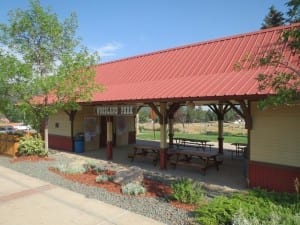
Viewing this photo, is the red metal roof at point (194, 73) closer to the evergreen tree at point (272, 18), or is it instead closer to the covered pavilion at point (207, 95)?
the covered pavilion at point (207, 95)

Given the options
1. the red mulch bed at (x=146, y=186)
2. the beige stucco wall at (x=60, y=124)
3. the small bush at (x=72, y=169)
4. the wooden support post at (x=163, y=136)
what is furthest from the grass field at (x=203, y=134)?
the red mulch bed at (x=146, y=186)

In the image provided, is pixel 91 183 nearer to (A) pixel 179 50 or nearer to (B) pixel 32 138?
(B) pixel 32 138

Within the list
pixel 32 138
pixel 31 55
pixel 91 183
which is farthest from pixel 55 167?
pixel 31 55

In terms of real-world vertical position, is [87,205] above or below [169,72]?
below

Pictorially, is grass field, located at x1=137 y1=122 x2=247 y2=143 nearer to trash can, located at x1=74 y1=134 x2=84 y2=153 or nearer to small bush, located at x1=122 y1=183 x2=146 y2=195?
trash can, located at x1=74 y1=134 x2=84 y2=153

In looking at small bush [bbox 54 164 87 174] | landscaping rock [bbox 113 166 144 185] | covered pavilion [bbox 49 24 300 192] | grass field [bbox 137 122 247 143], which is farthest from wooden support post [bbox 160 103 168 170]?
grass field [bbox 137 122 247 143]

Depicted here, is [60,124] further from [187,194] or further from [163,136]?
[187,194]

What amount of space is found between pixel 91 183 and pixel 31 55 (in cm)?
820

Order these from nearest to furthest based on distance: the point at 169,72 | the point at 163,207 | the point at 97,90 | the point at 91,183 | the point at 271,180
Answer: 1. the point at 163,207
2. the point at 271,180
3. the point at 91,183
4. the point at 169,72
5. the point at 97,90

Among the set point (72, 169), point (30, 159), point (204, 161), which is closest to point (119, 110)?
point (72, 169)

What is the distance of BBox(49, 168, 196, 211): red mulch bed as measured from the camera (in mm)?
8109

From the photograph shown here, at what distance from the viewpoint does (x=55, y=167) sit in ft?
42.4

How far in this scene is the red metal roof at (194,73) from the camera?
10289 mm

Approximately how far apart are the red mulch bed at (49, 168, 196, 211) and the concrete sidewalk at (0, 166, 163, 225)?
1.06m
